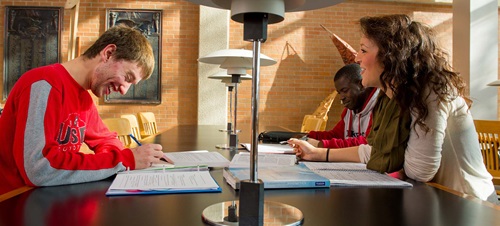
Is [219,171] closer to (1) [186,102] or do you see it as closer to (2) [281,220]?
(2) [281,220]

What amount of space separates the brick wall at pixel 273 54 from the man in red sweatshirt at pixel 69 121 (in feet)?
14.7

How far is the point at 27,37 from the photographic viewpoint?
5977mm

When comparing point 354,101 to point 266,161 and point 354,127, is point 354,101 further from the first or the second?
point 266,161

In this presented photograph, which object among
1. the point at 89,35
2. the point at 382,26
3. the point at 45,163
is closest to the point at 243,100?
the point at 89,35

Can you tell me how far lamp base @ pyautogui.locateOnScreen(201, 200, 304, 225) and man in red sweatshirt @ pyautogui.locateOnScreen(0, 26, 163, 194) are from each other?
474 millimetres

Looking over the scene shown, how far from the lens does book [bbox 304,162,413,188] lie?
1103mm

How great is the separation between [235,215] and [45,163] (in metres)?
0.59

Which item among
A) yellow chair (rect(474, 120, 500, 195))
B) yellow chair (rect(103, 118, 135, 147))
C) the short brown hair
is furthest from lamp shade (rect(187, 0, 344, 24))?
yellow chair (rect(474, 120, 500, 195))

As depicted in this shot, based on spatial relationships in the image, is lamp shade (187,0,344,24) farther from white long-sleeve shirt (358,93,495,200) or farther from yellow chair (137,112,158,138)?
yellow chair (137,112,158,138)

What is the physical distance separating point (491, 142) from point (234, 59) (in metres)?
2.00

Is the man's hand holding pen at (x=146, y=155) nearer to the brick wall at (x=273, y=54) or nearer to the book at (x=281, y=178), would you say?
the book at (x=281, y=178)

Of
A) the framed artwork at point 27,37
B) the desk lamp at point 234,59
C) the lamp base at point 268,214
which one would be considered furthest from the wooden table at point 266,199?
the framed artwork at point 27,37

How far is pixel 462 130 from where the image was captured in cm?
144

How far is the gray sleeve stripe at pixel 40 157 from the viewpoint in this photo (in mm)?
1065
